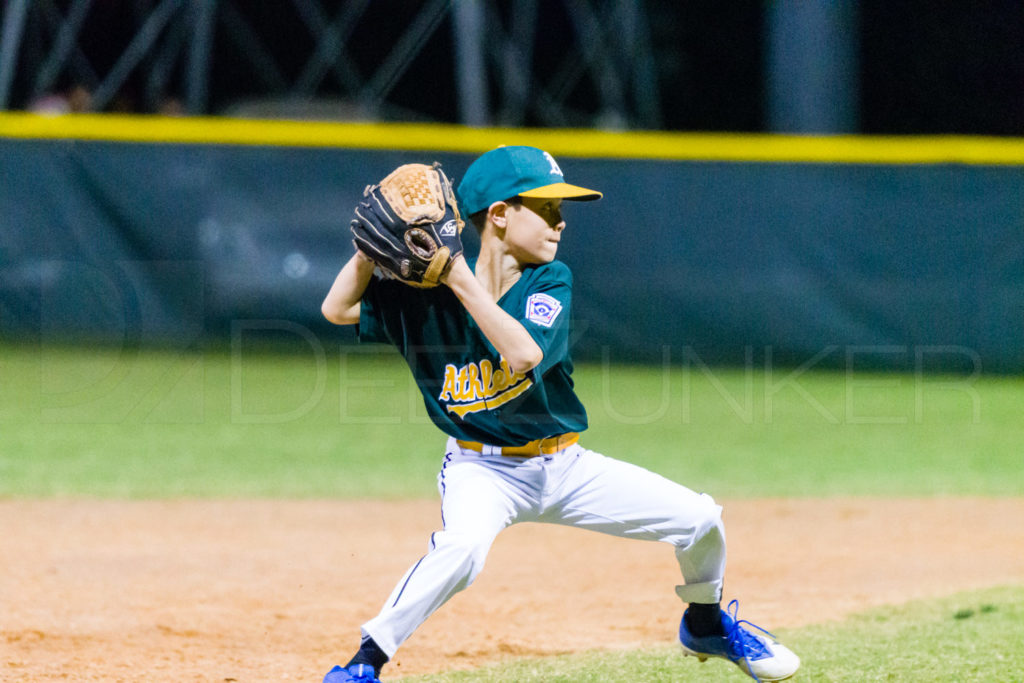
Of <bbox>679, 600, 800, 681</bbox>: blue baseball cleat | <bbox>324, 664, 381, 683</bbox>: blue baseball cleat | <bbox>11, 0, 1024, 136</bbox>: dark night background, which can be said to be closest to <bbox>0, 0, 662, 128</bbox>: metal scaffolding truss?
<bbox>11, 0, 1024, 136</bbox>: dark night background

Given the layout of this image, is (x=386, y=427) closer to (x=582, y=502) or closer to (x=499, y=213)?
(x=582, y=502)

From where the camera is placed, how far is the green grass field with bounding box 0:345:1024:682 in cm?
630

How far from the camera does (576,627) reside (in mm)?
4176

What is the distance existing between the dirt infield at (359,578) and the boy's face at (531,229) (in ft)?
4.37

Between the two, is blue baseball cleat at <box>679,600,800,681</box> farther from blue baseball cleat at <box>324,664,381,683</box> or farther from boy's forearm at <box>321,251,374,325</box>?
boy's forearm at <box>321,251,374,325</box>

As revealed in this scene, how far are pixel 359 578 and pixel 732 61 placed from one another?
65.5 ft

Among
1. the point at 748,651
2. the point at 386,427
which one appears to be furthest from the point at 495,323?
the point at 386,427

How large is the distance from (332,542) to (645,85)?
1678cm

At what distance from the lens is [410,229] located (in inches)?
116

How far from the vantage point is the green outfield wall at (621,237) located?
8.96m

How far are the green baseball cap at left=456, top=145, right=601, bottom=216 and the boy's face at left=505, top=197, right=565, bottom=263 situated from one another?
4cm

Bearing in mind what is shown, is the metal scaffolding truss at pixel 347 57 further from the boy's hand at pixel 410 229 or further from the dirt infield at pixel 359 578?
the boy's hand at pixel 410 229

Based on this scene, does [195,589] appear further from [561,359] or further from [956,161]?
[956,161]
